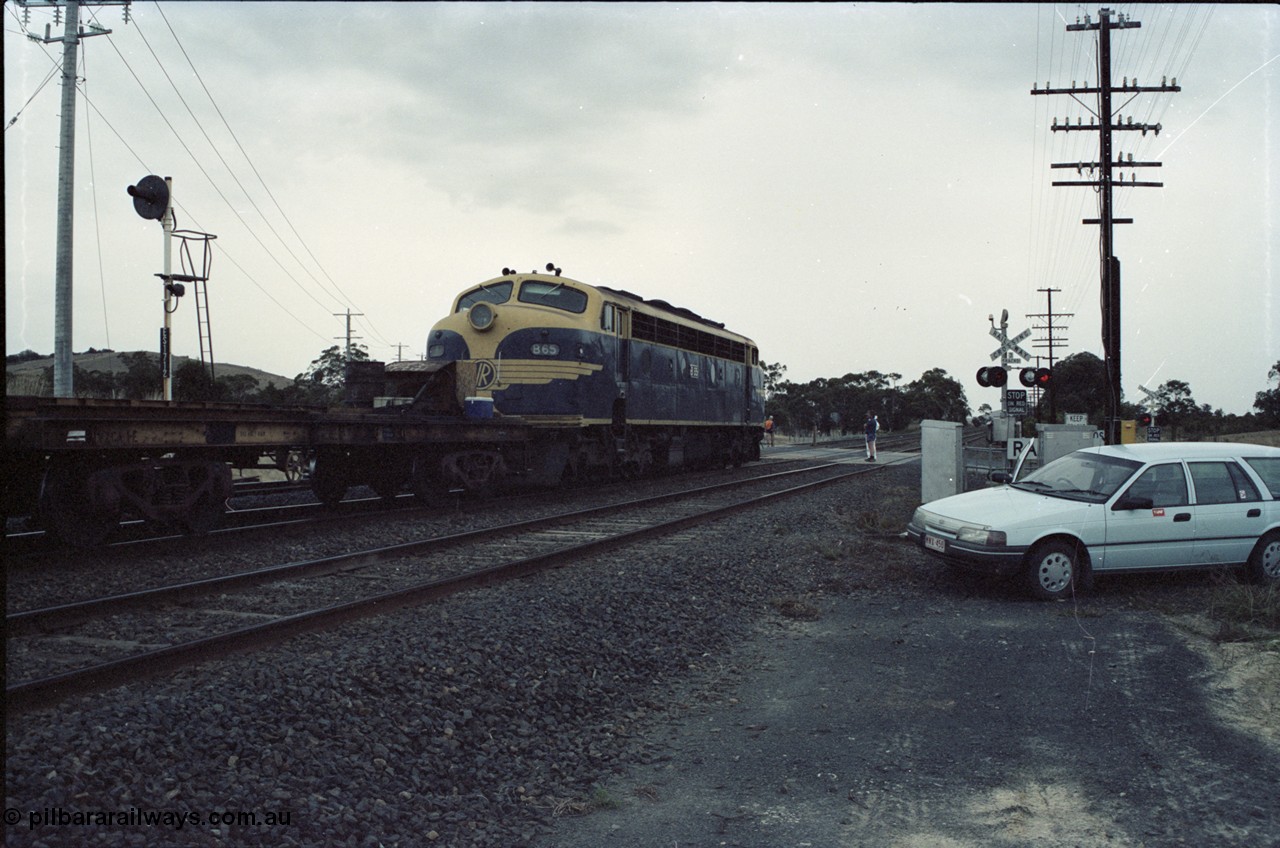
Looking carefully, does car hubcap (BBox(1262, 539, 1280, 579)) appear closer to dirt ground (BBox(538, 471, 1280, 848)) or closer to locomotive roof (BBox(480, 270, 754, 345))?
dirt ground (BBox(538, 471, 1280, 848))

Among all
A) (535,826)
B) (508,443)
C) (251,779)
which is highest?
(508,443)

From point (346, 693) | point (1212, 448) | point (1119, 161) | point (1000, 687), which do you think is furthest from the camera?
point (1119, 161)

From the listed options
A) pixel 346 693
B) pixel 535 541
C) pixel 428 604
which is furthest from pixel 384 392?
pixel 346 693

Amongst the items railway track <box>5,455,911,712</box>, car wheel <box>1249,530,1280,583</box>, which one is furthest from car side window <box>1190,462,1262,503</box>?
railway track <box>5,455,911,712</box>

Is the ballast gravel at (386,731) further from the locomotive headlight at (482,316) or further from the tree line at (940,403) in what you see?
the tree line at (940,403)

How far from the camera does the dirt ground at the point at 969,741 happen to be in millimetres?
3639

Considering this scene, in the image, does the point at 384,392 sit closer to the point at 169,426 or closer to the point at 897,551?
the point at 169,426

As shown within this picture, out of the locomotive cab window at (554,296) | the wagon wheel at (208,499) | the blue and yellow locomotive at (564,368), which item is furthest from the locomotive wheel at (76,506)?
the locomotive cab window at (554,296)

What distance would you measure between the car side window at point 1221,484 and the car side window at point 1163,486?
0.48ft

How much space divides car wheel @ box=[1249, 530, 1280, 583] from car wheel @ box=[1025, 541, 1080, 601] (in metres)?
1.75

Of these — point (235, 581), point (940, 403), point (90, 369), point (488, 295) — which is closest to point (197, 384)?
point (488, 295)

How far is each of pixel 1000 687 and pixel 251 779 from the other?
4.34 meters

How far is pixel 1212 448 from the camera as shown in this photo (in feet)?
26.9

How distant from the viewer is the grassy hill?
17078 millimetres
